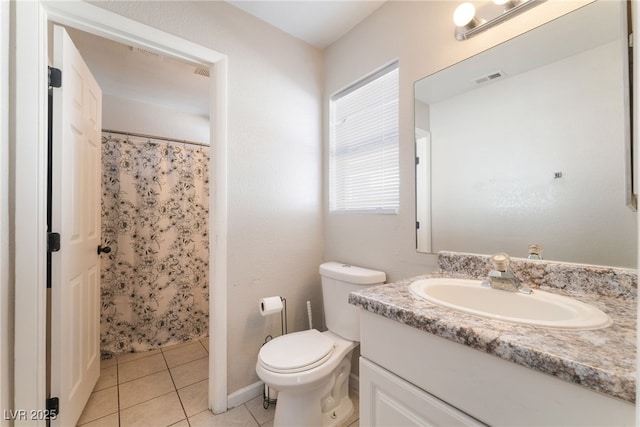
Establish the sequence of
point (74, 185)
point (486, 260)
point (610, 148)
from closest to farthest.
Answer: point (610, 148) → point (486, 260) → point (74, 185)

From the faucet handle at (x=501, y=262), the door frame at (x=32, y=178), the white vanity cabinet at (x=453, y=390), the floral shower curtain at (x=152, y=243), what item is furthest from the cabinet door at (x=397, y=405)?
the floral shower curtain at (x=152, y=243)

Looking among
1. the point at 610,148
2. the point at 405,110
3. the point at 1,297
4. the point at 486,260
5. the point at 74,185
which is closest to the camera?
the point at 610,148

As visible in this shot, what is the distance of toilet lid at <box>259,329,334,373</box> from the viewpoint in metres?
1.16

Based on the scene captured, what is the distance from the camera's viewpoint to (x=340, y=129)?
6.05ft

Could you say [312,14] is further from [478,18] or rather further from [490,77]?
[490,77]

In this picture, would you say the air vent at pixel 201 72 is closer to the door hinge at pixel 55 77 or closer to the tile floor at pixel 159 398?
the door hinge at pixel 55 77

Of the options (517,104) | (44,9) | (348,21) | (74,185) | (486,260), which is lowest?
(486,260)

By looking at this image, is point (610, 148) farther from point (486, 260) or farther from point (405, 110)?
point (405, 110)

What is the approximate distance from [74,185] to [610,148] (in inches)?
87.9

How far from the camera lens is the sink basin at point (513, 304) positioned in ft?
2.04

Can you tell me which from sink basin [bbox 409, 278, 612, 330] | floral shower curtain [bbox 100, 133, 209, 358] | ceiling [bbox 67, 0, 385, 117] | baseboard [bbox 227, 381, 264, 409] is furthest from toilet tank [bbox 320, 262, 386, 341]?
ceiling [bbox 67, 0, 385, 117]

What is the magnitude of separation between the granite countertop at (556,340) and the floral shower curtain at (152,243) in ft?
6.88

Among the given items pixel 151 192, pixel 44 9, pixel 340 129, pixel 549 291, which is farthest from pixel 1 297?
pixel 549 291

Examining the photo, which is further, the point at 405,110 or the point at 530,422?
the point at 405,110
